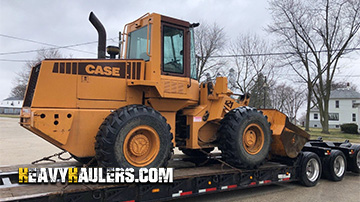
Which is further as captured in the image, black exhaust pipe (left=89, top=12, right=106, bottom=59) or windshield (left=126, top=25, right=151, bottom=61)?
windshield (left=126, top=25, right=151, bottom=61)

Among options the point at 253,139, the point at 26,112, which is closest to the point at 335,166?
the point at 253,139

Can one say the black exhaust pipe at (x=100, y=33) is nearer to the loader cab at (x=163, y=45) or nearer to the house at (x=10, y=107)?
the loader cab at (x=163, y=45)

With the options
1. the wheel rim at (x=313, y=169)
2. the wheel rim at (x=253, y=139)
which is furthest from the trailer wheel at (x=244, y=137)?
the wheel rim at (x=313, y=169)

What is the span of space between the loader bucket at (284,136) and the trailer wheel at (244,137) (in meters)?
0.54

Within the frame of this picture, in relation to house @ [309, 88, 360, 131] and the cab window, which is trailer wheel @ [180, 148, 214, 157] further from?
house @ [309, 88, 360, 131]

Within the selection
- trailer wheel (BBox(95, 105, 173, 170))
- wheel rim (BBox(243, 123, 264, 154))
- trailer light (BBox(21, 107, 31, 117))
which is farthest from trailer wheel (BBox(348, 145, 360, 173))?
trailer light (BBox(21, 107, 31, 117))

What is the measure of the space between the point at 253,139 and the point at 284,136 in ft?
3.36

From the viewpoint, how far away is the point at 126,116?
4.58m

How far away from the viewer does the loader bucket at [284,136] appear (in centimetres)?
693

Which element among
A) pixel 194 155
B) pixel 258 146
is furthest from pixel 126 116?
pixel 194 155

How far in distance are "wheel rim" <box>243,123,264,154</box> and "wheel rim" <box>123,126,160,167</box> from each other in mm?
2192

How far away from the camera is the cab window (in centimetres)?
562

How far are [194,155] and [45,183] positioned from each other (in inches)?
174

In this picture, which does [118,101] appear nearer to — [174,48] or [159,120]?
[159,120]
